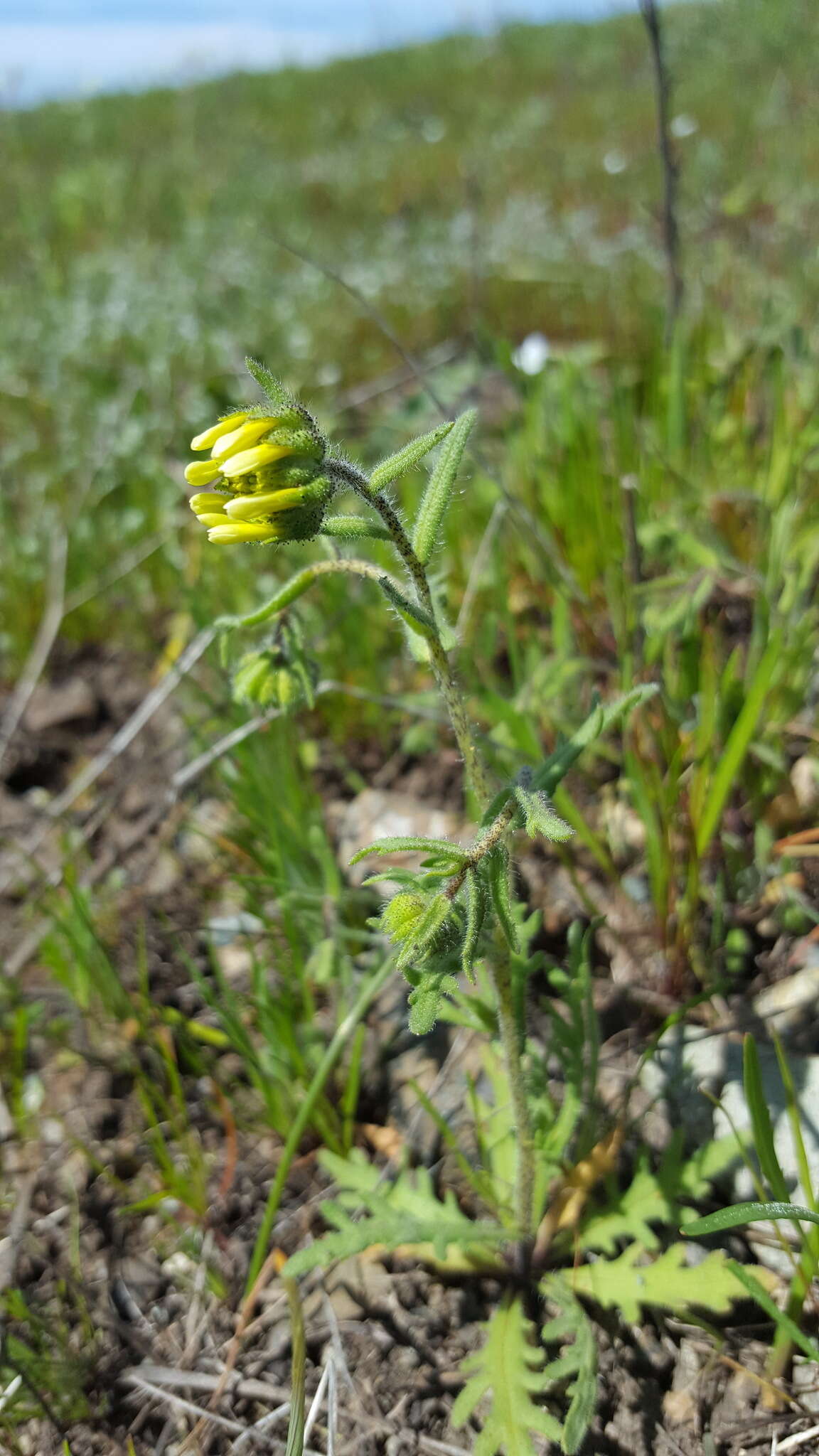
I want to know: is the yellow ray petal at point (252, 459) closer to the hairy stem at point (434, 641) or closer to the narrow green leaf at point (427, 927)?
the hairy stem at point (434, 641)

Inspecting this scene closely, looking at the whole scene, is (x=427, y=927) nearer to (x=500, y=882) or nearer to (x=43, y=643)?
(x=500, y=882)

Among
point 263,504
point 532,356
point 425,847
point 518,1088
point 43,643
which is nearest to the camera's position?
point 263,504

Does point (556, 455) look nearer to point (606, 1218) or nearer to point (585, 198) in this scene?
point (606, 1218)

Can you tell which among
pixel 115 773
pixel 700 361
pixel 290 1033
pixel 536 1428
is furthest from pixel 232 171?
Answer: pixel 536 1428

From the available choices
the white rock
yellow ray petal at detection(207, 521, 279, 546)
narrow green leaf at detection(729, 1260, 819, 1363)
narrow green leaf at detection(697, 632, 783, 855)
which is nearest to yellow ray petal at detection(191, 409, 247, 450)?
yellow ray petal at detection(207, 521, 279, 546)

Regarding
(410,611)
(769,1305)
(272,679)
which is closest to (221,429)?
(410,611)

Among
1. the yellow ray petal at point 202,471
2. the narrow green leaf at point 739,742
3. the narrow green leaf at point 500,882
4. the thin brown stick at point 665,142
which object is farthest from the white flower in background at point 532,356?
the narrow green leaf at point 500,882
